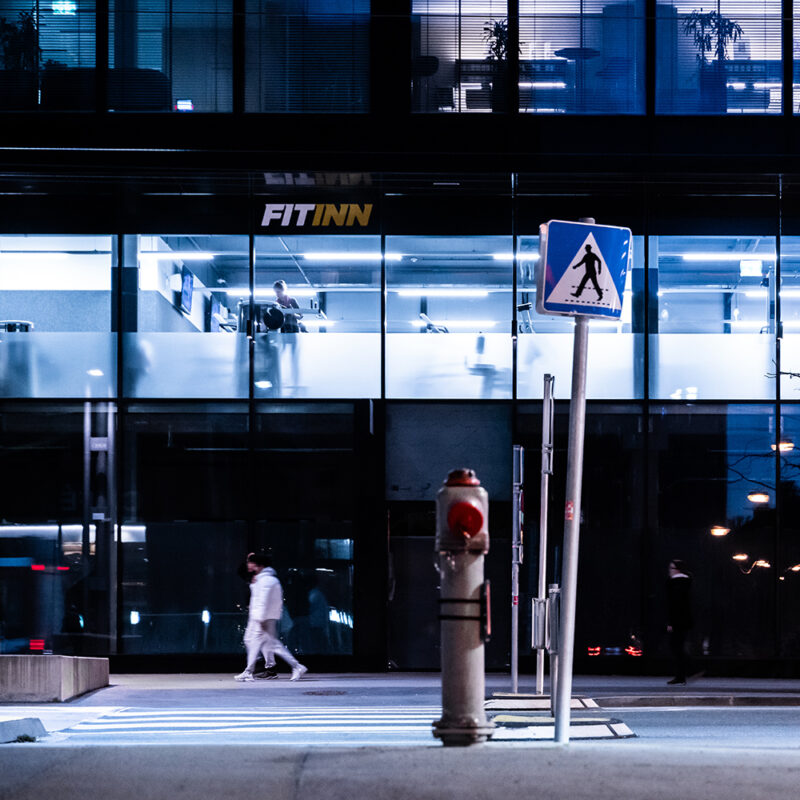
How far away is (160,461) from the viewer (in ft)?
65.2

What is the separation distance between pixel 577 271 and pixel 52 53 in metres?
13.0

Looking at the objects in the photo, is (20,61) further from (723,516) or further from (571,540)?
(571,540)

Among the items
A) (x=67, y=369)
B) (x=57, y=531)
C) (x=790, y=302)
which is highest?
(x=790, y=302)

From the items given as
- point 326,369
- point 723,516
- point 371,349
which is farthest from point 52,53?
point 723,516

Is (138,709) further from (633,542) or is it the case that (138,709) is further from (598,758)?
(598,758)

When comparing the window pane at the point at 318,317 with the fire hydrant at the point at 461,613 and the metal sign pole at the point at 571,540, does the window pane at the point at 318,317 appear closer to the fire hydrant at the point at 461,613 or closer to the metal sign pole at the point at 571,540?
the metal sign pole at the point at 571,540

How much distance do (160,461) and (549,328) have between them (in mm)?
5866

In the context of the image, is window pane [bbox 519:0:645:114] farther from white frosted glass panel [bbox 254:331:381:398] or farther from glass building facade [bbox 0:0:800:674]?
white frosted glass panel [bbox 254:331:381:398]

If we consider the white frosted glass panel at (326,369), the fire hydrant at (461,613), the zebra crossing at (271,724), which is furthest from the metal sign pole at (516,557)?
the fire hydrant at (461,613)

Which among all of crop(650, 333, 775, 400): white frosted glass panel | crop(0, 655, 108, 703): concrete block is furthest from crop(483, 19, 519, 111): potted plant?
crop(0, 655, 108, 703): concrete block

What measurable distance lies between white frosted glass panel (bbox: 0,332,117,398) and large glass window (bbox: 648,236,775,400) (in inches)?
304

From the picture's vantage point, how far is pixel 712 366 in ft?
64.9

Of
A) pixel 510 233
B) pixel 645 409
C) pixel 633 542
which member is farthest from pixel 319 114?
pixel 633 542

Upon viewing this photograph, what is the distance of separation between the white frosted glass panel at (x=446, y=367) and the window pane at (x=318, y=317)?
0.28 m
